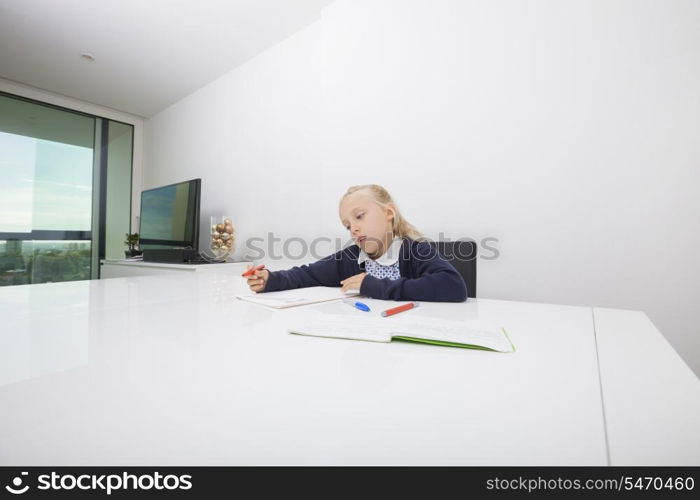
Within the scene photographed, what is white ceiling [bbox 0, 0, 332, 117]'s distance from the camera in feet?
7.51

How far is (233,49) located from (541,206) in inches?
103

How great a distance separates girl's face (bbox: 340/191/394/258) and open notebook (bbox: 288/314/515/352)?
2.19 feet

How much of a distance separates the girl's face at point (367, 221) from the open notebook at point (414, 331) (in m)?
0.67

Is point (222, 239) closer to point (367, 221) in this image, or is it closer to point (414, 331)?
point (367, 221)

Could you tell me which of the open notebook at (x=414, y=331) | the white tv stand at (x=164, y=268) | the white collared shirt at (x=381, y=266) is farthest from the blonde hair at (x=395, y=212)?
the white tv stand at (x=164, y=268)

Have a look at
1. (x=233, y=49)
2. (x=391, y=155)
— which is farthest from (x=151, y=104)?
(x=391, y=155)

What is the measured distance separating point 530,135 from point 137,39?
2910 millimetres

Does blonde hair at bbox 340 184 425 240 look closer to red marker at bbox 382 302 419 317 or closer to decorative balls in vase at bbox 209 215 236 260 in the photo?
red marker at bbox 382 302 419 317

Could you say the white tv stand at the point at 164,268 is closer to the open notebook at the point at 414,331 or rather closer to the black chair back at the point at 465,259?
the black chair back at the point at 465,259

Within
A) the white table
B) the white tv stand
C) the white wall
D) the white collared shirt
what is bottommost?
the white tv stand
